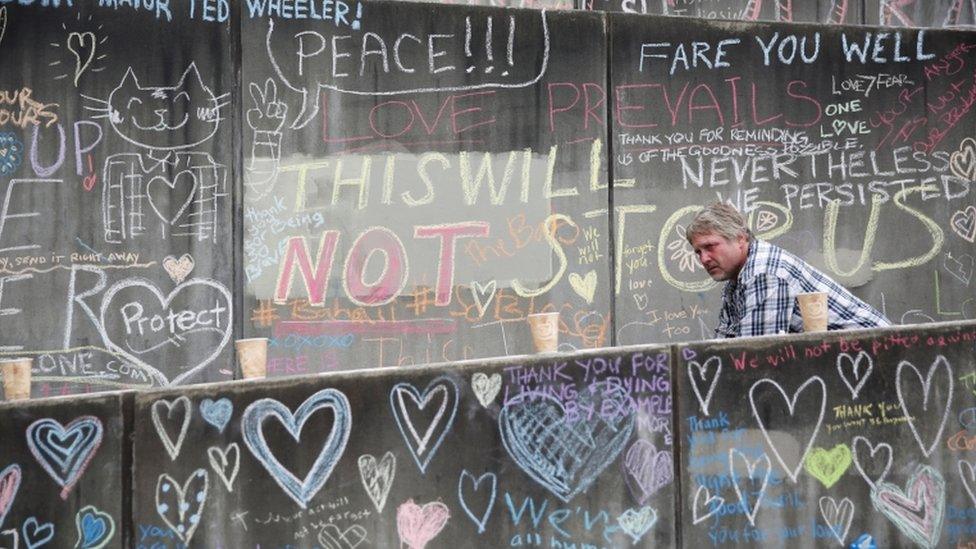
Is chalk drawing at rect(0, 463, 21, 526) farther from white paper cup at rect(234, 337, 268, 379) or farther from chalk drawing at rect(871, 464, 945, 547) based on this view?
chalk drawing at rect(871, 464, 945, 547)

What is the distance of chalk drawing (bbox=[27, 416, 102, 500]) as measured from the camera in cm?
511

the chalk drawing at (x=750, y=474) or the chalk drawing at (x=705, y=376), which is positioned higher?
the chalk drawing at (x=705, y=376)

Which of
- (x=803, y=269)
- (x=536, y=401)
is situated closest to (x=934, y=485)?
(x=803, y=269)

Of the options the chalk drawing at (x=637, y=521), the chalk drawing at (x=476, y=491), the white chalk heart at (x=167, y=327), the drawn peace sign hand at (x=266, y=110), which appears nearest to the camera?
the chalk drawing at (x=476, y=491)

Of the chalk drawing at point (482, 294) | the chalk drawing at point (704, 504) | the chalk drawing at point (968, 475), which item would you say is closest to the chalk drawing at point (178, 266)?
the chalk drawing at point (482, 294)

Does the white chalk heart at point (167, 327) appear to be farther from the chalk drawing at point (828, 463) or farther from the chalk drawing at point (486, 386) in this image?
the chalk drawing at point (828, 463)

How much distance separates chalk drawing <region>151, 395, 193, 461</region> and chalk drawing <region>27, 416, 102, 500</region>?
229 mm

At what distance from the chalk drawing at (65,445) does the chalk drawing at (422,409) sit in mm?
1233

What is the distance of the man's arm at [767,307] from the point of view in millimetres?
6176

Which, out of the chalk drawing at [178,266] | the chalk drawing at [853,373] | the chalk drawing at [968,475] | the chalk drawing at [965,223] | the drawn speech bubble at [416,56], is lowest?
the chalk drawing at [968,475]

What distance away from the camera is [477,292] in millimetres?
8789

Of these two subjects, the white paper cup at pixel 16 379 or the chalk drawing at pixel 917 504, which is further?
the chalk drawing at pixel 917 504

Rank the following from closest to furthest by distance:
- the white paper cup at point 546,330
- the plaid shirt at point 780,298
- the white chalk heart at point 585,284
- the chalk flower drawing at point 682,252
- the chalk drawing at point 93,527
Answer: the chalk drawing at point 93,527 < the white paper cup at point 546,330 < the plaid shirt at point 780,298 < the white chalk heart at point 585,284 < the chalk flower drawing at point 682,252

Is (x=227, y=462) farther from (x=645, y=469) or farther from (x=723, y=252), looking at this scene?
(x=723, y=252)
